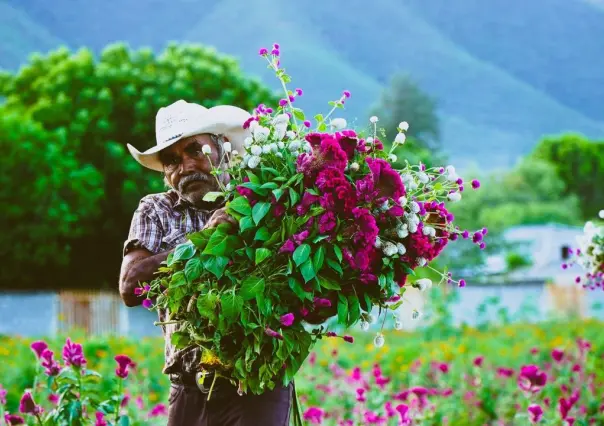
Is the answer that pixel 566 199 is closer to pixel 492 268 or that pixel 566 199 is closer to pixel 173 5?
pixel 492 268

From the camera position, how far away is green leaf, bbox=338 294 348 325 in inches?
136

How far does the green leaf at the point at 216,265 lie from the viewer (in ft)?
11.0

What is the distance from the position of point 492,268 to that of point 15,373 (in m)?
48.7

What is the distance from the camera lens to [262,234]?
132 inches

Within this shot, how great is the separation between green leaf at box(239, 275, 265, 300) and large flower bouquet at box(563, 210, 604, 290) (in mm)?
2913

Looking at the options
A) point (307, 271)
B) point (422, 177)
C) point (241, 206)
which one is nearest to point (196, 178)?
point (241, 206)

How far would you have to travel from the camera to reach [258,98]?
3089cm

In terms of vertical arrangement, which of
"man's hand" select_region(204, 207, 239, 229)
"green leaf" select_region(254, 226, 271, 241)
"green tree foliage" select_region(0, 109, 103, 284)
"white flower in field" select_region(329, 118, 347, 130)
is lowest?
"green leaf" select_region(254, 226, 271, 241)

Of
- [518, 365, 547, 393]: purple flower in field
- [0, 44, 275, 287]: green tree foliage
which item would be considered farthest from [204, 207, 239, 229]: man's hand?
[0, 44, 275, 287]: green tree foliage

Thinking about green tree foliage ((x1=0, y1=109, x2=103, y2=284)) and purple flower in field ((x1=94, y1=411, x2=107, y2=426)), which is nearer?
purple flower in field ((x1=94, y1=411, x2=107, y2=426))

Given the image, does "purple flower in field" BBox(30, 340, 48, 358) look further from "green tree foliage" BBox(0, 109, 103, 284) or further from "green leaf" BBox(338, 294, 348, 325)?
"green tree foliage" BBox(0, 109, 103, 284)

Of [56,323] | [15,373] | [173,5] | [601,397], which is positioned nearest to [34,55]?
[56,323]

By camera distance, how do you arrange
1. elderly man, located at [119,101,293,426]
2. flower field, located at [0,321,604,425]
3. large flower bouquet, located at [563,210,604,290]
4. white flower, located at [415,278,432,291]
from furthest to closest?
flower field, located at [0,321,604,425] < large flower bouquet, located at [563,210,604,290] < elderly man, located at [119,101,293,426] < white flower, located at [415,278,432,291]

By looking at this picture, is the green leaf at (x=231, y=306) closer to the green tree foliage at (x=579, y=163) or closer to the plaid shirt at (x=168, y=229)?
the plaid shirt at (x=168, y=229)
